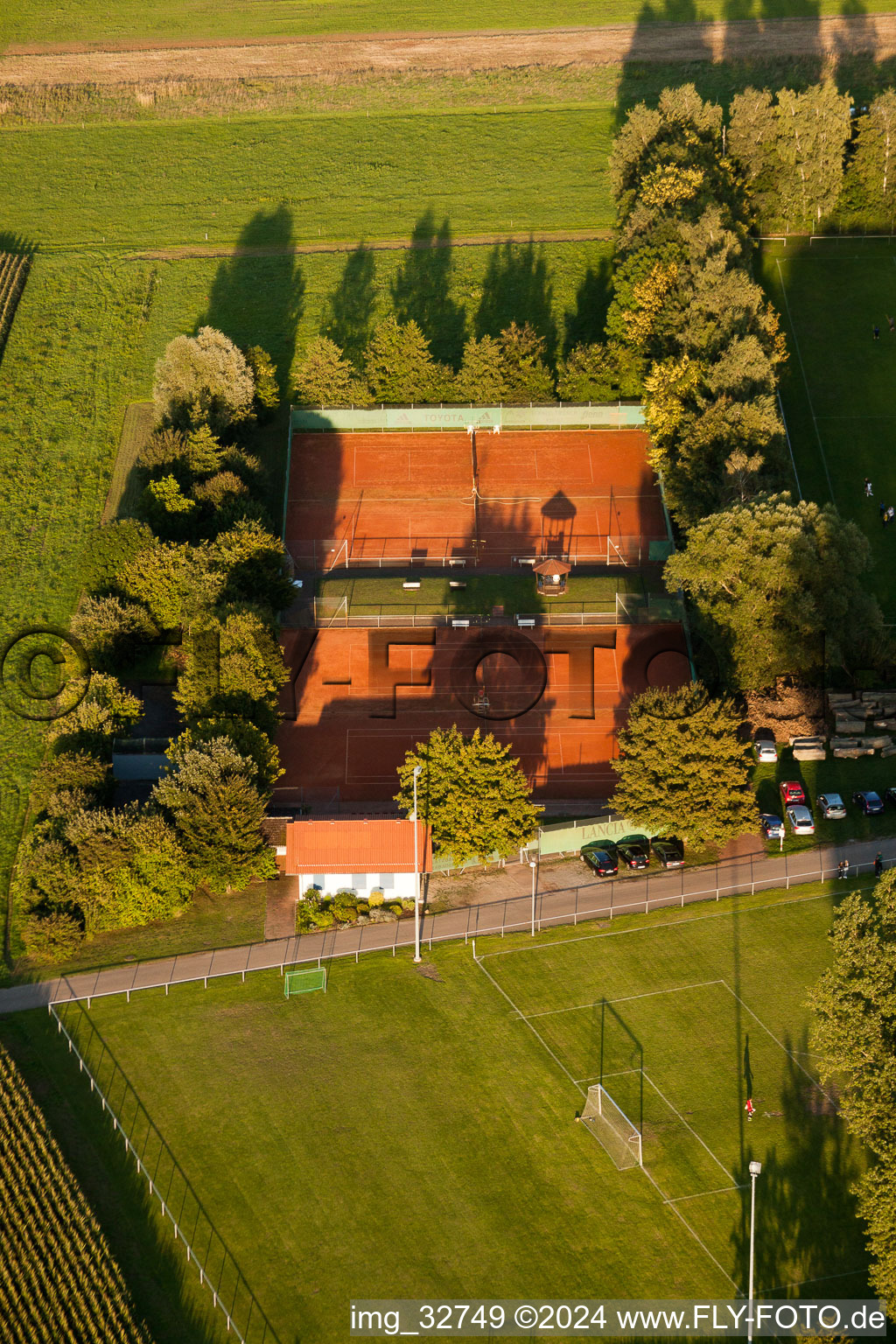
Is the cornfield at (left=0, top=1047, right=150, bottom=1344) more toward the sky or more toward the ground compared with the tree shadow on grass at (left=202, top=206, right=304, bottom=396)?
more toward the ground

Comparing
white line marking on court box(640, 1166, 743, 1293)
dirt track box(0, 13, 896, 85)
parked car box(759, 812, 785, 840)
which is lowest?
white line marking on court box(640, 1166, 743, 1293)

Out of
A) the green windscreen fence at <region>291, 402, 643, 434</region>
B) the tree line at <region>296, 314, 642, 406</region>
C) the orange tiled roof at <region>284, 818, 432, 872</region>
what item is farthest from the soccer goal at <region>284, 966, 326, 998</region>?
the tree line at <region>296, 314, 642, 406</region>

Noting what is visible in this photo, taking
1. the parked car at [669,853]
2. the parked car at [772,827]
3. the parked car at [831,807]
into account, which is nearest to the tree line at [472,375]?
the parked car at [831,807]

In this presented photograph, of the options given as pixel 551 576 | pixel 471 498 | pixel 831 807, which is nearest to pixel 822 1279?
pixel 831 807

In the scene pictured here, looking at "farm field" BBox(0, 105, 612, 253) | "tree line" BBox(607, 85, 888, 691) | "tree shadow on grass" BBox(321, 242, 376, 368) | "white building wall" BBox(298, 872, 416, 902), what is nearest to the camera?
"white building wall" BBox(298, 872, 416, 902)

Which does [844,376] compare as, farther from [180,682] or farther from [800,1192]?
[800,1192]

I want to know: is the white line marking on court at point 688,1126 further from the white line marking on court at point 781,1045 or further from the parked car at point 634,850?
the parked car at point 634,850

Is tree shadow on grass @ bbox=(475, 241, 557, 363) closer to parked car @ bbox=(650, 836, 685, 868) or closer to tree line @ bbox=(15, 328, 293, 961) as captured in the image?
tree line @ bbox=(15, 328, 293, 961)
